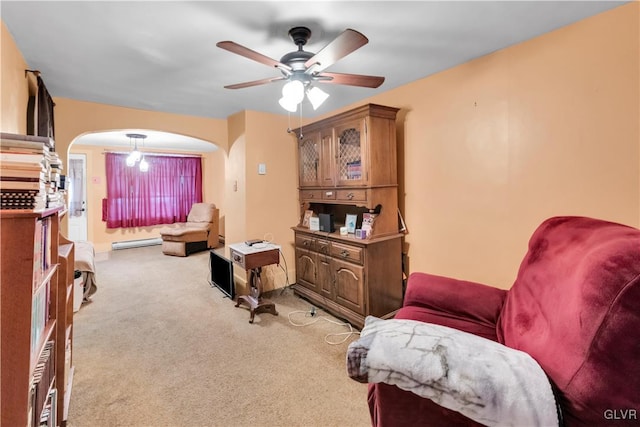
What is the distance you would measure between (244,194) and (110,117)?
166 cm

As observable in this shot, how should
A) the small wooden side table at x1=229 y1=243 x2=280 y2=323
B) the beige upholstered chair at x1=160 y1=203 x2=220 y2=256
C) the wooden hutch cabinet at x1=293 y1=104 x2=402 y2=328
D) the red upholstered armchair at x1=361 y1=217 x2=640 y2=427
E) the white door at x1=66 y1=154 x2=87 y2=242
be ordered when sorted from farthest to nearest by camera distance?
1. the white door at x1=66 y1=154 x2=87 y2=242
2. the beige upholstered chair at x1=160 y1=203 x2=220 y2=256
3. the small wooden side table at x1=229 y1=243 x2=280 y2=323
4. the wooden hutch cabinet at x1=293 y1=104 x2=402 y2=328
5. the red upholstered armchair at x1=361 y1=217 x2=640 y2=427

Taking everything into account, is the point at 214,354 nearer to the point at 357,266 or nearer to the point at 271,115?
the point at 357,266

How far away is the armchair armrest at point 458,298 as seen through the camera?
1.70 meters

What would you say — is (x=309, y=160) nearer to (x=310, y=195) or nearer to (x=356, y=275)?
(x=310, y=195)

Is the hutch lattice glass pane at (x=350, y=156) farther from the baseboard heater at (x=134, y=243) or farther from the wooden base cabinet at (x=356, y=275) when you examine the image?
the baseboard heater at (x=134, y=243)

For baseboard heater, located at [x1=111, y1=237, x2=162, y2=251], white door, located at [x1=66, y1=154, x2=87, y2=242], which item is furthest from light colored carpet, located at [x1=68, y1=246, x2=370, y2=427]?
white door, located at [x1=66, y1=154, x2=87, y2=242]

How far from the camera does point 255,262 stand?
289 centimetres

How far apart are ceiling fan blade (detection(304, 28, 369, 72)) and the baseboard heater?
6.38 metres

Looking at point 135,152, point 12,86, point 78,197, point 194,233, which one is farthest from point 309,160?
point 78,197

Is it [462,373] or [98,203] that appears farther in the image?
[98,203]

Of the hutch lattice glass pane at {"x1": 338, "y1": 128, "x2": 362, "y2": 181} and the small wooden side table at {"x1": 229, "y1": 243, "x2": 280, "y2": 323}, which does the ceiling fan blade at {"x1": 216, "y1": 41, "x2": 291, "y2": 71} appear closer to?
the hutch lattice glass pane at {"x1": 338, "y1": 128, "x2": 362, "y2": 181}

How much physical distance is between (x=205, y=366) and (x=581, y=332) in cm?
220

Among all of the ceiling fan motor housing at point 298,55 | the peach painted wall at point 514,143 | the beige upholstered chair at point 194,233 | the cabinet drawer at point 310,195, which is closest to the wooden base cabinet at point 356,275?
the peach painted wall at point 514,143

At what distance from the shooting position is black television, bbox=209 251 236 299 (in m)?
3.41
